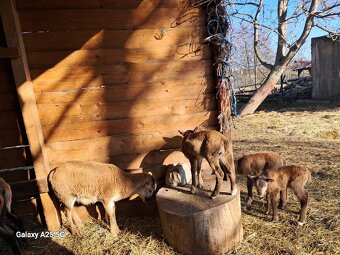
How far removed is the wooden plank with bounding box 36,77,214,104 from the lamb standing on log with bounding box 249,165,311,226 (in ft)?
4.71

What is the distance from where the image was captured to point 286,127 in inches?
393

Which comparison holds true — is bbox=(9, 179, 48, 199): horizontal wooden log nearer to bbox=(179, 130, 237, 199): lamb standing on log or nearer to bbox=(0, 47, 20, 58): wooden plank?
bbox=(0, 47, 20, 58): wooden plank

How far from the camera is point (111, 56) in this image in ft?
13.8

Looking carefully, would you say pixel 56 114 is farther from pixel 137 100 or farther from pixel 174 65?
pixel 174 65

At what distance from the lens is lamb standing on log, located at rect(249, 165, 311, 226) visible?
394cm

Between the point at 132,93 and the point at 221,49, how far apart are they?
138 cm

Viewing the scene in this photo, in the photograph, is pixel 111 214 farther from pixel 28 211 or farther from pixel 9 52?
pixel 9 52

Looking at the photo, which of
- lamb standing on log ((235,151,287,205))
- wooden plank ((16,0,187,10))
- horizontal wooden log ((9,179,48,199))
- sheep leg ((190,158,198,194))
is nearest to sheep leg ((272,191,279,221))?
lamb standing on log ((235,151,287,205))

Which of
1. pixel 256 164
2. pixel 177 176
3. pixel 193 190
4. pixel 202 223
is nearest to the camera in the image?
pixel 202 223

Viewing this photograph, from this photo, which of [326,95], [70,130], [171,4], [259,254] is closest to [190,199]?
[259,254]

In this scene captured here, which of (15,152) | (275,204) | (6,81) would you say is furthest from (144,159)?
(6,81)

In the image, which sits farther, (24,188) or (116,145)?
(116,145)

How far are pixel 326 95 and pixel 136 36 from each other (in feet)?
46.6

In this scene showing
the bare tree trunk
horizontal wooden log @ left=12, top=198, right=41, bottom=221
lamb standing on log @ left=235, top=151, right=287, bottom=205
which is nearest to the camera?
horizontal wooden log @ left=12, top=198, right=41, bottom=221
